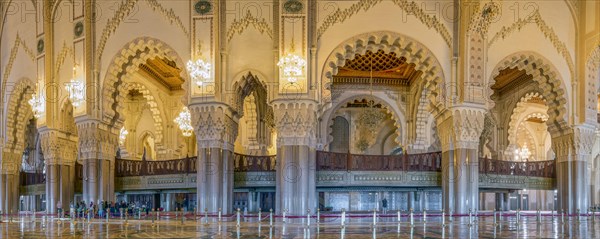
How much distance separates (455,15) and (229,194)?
27.0ft

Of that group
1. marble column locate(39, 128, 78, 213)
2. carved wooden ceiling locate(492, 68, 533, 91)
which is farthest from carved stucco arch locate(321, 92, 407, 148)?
marble column locate(39, 128, 78, 213)

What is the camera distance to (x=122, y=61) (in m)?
20.5

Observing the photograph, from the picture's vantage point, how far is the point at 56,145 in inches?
872

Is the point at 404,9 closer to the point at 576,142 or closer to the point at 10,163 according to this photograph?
the point at 576,142

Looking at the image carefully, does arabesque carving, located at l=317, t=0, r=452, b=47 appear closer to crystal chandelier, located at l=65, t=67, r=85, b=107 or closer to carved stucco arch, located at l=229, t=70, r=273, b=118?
carved stucco arch, located at l=229, t=70, r=273, b=118

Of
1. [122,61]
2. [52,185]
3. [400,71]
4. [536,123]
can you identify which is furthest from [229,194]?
[536,123]

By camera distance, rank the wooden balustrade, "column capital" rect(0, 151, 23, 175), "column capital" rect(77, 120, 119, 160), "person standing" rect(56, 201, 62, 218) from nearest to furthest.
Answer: the wooden balustrade < "person standing" rect(56, 201, 62, 218) < "column capital" rect(77, 120, 119, 160) < "column capital" rect(0, 151, 23, 175)

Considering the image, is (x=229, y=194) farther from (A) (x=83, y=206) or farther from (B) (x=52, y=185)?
(B) (x=52, y=185)

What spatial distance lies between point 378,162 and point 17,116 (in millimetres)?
13772

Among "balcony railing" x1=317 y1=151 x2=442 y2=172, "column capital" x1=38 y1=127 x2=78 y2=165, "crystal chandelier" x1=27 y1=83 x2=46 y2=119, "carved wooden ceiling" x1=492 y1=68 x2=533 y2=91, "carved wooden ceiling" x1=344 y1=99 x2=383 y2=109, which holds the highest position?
"carved wooden ceiling" x1=492 y1=68 x2=533 y2=91

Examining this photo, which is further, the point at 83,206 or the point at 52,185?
the point at 52,185

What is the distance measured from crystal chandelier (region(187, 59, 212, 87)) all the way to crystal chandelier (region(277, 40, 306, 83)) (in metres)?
2.09

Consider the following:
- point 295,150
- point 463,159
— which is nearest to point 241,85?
point 295,150

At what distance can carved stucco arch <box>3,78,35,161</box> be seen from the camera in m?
24.3
